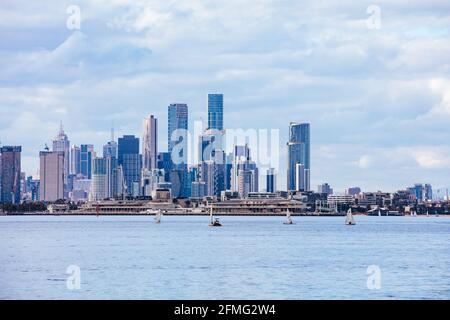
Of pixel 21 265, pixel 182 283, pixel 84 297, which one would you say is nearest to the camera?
pixel 84 297

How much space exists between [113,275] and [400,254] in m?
31.0

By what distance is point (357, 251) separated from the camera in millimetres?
77375

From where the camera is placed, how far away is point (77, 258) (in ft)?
215

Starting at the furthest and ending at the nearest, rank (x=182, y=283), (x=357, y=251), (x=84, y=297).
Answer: (x=357, y=251) < (x=182, y=283) < (x=84, y=297)

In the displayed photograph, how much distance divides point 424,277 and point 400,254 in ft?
76.4

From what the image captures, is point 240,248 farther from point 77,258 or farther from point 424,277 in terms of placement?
point 424,277
